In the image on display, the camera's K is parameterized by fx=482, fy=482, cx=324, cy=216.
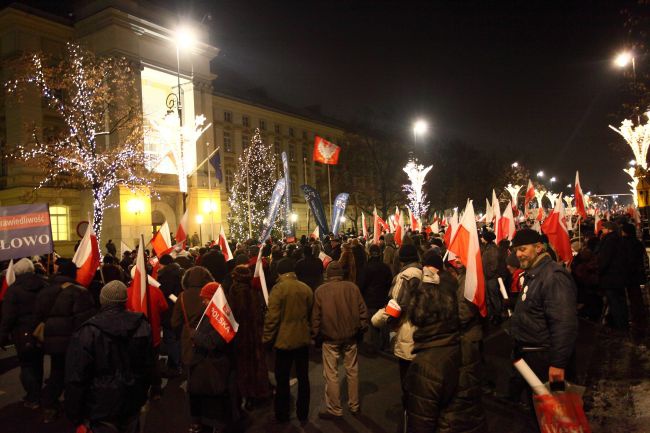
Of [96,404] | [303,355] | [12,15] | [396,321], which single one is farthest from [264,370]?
[12,15]

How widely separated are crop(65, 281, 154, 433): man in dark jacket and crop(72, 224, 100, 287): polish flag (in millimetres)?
3547

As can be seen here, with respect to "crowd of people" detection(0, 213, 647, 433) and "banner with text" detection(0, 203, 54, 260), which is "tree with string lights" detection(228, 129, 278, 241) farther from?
"banner with text" detection(0, 203, 54, 260)

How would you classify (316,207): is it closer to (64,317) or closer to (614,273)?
(614,273)

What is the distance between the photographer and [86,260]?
7320mm

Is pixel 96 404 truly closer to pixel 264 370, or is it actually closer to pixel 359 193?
pixel 264 370

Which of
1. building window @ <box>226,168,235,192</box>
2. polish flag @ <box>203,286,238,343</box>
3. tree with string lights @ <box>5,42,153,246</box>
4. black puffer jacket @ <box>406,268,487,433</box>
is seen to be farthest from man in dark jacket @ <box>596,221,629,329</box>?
building window @ <box>226,168,235,192</box>

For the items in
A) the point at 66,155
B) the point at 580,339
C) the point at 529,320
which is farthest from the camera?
the point at 66,155

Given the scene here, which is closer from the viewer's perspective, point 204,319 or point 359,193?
point 204,319

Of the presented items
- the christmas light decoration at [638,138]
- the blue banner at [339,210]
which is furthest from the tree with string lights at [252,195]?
the christmas light decoration at [638,138]

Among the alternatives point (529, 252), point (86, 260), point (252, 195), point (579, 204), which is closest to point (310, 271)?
point (86, 260)

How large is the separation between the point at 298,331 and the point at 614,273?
21.8 ft

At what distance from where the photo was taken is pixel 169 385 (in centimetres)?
746

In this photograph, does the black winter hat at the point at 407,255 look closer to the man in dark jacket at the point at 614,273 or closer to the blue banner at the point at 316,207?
the man in dark jacket at the point at 614,273

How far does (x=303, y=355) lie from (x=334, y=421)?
2.79 ft
